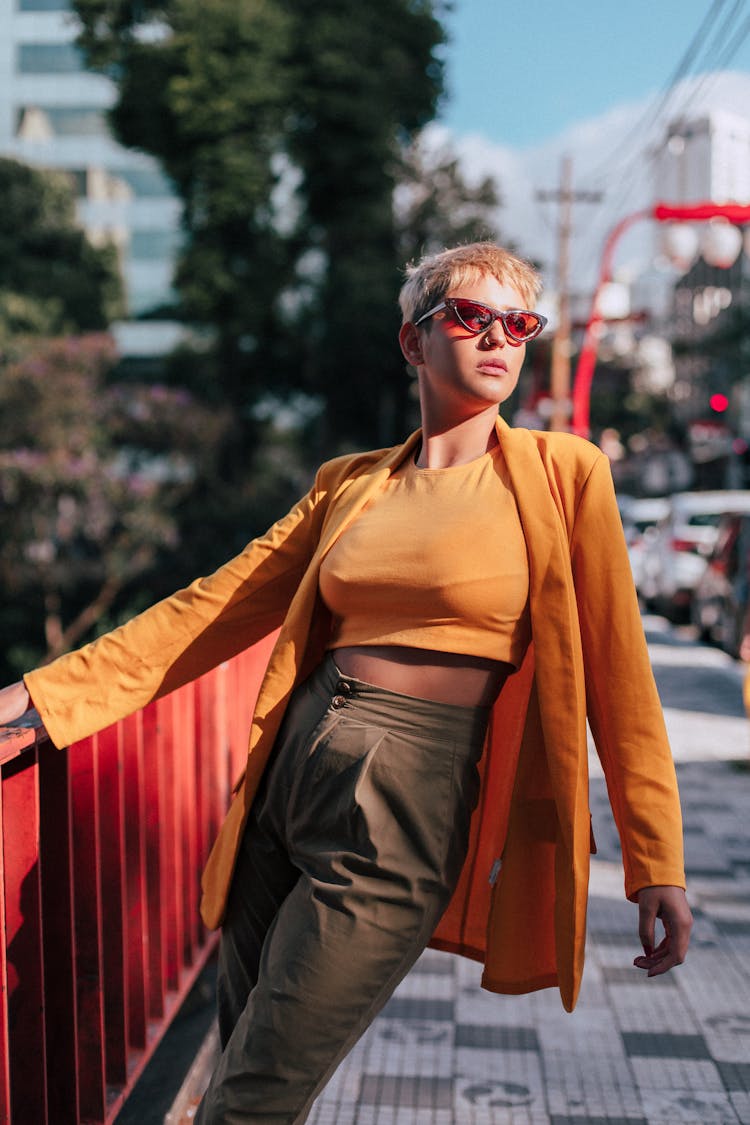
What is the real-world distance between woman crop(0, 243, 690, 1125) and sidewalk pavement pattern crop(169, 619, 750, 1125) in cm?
117

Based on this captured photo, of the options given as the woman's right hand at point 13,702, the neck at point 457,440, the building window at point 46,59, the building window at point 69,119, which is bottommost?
the woman's right hand at point 13,702

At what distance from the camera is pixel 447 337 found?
89.6 inches

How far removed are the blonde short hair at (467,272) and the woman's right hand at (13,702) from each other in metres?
0.98

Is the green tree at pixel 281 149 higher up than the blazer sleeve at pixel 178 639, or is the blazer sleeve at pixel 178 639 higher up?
the green tree at pixel 281 149

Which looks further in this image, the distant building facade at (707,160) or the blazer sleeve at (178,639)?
the distant building facade at (707,160)

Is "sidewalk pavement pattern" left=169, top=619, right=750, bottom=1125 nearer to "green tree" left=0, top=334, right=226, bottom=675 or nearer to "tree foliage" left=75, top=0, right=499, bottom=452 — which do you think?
"green tree" left=0, top=334, right=226, bottom=675

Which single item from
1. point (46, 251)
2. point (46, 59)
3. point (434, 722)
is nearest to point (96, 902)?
point (434, 722)

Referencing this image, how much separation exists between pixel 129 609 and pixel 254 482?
4.95 m

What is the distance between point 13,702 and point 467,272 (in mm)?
1114

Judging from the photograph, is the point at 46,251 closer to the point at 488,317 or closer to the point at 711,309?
the point at 711,309

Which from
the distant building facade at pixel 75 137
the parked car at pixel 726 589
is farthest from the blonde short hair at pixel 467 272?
the distant building facade at pixel 75 137

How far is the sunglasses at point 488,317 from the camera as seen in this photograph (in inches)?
88.0

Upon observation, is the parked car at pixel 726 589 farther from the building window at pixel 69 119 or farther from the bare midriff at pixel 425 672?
the building window at pixel 69 119

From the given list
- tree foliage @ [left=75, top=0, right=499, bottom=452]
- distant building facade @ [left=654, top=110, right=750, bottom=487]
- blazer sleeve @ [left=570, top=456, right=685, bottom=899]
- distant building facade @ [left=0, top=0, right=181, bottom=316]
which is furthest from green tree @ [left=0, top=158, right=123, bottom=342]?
blazer sleeve @ [left=570, top=456, right=685, bottom=899]
